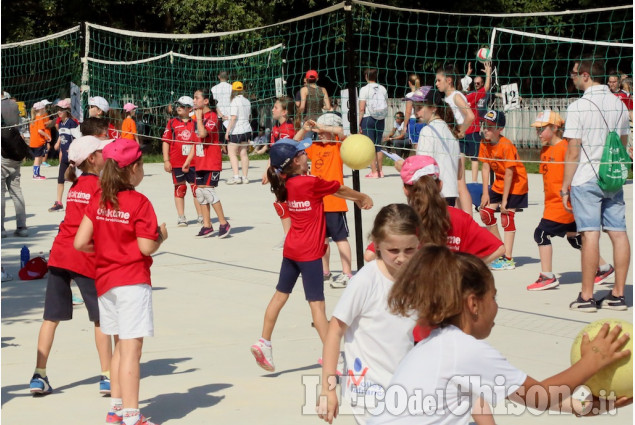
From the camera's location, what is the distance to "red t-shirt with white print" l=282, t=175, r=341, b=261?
699cm

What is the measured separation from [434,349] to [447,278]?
0.24 m

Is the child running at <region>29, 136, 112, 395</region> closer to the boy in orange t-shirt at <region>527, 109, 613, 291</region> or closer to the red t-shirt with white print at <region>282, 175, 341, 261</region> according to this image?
the red t-shirt with white print at <region>282, 175, 341, 261</region>

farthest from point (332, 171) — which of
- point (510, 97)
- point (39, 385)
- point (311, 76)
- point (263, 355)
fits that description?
point (510, 97)

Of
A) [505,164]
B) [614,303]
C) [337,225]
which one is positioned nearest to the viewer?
[614,303]

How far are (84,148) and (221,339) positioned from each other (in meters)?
2.14

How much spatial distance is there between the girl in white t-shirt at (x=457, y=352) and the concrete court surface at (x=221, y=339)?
2467 millimetres

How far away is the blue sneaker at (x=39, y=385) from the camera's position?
6422 millimetres

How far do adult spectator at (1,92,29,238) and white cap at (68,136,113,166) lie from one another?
6688 millimetres

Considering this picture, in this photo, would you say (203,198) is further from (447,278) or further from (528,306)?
(447,278)

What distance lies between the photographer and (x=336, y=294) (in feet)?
31.4

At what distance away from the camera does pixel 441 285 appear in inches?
130

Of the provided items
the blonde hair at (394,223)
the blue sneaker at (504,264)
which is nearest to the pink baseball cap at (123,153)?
the blonde hair at (394,223)

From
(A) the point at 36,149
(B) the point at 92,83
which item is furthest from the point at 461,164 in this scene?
(A) the point at 36,149

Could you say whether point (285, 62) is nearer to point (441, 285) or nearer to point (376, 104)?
point (376, 104)
